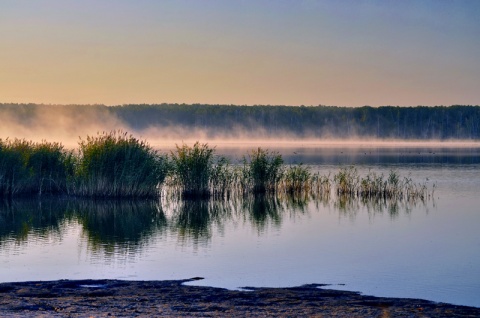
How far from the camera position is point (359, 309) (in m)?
10.8

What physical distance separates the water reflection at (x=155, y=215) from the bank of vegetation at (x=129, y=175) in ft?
2.24

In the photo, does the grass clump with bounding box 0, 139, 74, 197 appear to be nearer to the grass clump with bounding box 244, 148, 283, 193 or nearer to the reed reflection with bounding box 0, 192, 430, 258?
the reed reflection with bounding box 0, 192, 430, 258

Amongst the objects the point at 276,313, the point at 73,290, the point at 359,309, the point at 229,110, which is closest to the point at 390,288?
the point at 359,309

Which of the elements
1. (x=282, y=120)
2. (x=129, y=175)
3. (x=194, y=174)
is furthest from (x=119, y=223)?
(x=282, y=120)

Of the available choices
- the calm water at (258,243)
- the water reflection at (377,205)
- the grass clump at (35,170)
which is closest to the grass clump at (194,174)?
the calm water at (258,243)

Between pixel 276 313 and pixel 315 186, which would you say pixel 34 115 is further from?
pixel 276 313

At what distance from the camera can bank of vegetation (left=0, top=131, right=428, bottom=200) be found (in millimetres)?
27797

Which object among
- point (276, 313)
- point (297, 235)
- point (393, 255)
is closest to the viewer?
point (276, 313)

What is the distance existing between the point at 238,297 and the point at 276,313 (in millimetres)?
1403

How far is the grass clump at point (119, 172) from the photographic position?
27.7 metres

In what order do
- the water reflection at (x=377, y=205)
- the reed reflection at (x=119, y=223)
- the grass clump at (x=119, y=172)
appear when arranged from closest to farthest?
the reed reflection at (x=119, y=223) → the water reflection at (x=377, y=205) → the grass clump at (x=119, y=172)

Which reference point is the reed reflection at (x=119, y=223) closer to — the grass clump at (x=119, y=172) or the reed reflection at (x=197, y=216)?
the reed reflection at (x=197, y=216)

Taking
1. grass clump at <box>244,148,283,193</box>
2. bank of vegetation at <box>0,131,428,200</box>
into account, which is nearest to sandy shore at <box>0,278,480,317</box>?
bank of vegetation at <box>0,131,428,200</box>

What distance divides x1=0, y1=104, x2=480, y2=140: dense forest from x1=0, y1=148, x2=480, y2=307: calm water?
397 feet
